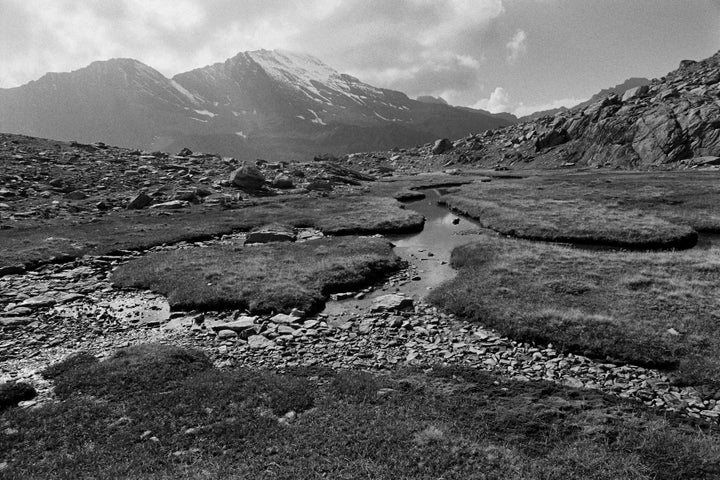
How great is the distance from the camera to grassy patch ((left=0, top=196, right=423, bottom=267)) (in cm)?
3075

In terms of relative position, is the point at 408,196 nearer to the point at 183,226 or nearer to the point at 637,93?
the point at 183,226

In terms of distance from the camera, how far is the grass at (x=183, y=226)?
101 ft

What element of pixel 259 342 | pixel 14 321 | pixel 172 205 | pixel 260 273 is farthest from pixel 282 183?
pixel 259 342

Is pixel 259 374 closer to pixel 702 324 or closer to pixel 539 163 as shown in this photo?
pixel 702 324

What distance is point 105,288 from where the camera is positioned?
24.1m

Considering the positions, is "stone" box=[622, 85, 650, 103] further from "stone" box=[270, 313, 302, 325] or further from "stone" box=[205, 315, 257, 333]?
"stone" box=[205, 315, 257, 333]

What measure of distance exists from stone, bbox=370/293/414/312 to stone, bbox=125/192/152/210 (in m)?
42.4

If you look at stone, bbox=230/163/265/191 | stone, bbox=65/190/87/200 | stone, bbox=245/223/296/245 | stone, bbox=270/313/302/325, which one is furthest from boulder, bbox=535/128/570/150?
stone, bbox=270/313/302/325

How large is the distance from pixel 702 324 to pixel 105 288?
32.2 metres

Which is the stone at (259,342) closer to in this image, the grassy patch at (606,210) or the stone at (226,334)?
the stone at (226,334)

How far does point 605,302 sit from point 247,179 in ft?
205

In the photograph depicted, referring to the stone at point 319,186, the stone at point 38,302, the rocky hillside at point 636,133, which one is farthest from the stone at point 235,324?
the rocky hillside at point 636,133

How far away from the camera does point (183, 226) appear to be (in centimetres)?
4094

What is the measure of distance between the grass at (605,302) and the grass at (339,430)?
383 centimetres
